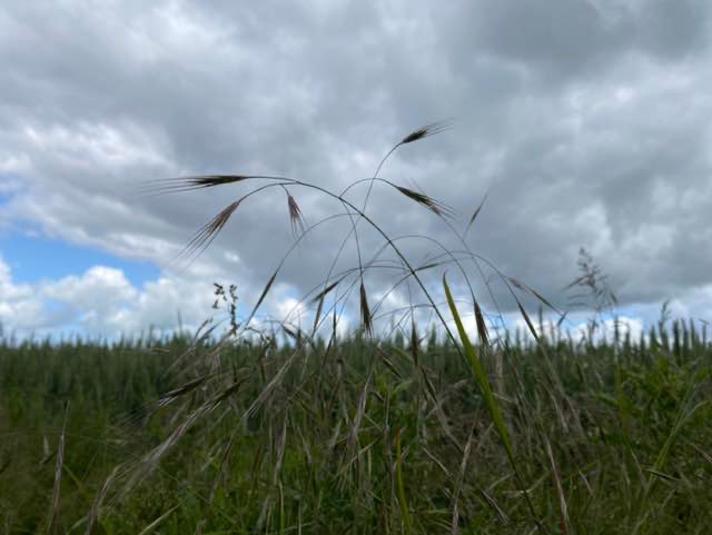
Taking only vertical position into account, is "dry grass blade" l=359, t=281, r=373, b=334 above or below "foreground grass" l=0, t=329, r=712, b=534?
above

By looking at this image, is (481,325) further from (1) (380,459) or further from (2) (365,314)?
(1) (380,459)

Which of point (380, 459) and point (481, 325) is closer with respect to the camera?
point (481, 325)

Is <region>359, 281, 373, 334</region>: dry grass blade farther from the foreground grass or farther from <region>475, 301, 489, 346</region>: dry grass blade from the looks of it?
<region>475, 301, 489, 346</region>: dry grass blade

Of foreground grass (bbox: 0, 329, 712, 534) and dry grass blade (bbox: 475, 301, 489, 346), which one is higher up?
dry grass blade (bbox: 475, 301, 489, 346)

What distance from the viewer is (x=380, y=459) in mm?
2457

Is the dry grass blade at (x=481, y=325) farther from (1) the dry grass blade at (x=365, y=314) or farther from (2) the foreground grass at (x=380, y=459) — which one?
(1) the dry grass blade at (x=365, y=314)

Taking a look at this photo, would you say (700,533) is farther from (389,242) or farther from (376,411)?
(389,242)

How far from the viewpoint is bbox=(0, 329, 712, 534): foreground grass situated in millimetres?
1960

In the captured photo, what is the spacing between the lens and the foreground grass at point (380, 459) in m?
1.96

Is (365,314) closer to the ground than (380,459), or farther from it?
farther from it

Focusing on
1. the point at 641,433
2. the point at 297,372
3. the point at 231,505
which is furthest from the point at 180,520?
the point at 641,433

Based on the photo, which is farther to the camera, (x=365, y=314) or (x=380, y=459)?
(x=380, y=459)

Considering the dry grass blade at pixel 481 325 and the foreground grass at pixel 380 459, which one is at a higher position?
the dry grass blade at pixel 481 325

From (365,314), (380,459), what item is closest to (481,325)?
(365,314)
